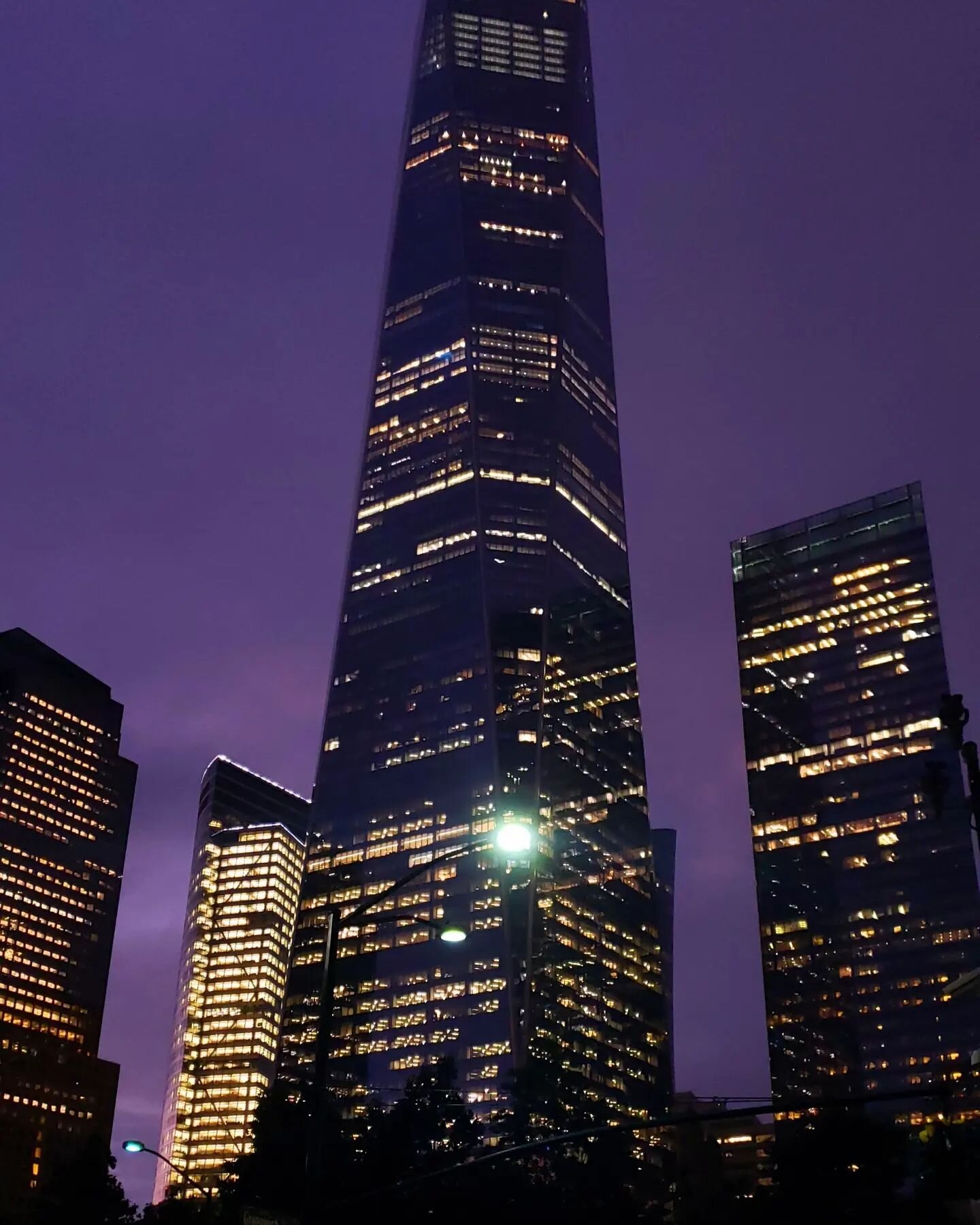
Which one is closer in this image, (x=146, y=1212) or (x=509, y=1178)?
(x=509, y=1178)

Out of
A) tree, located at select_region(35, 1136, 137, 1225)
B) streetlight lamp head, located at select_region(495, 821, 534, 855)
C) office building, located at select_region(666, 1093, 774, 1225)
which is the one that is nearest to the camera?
streetlight lamp head, located at select_region(495, 821, 534, 855)

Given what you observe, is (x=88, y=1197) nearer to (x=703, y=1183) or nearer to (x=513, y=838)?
(x=703, y=1183)

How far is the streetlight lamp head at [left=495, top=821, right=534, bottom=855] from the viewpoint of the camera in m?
25.0

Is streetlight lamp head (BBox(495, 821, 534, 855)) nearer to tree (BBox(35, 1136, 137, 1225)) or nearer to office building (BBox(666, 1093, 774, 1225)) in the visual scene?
office building (BBox(666, 1093, 774, 1225))

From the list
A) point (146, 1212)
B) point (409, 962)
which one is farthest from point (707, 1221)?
point (409, 962)

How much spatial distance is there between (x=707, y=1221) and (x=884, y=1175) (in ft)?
49.7

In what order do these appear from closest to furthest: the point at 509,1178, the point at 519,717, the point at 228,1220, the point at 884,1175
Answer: the point at 228,1220, the point at 509,1178, the point at 884,1175, the point at 519,717

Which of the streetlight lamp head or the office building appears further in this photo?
the office building

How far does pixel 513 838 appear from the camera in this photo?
25312 millimetres

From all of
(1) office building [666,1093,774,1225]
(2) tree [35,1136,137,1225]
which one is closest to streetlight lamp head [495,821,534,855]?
(1) office building [666,1093,774,1225]

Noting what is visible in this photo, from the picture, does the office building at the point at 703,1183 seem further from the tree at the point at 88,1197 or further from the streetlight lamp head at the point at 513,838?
the streetlight lamp head at the point at 513,838

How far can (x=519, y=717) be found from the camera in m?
198

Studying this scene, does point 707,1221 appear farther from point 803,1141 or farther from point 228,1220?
point 228,1220

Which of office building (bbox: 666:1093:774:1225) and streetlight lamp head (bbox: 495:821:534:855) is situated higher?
office building (bbox: 666:1093:774:1225)
